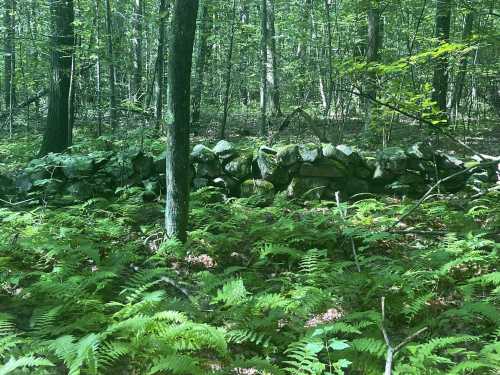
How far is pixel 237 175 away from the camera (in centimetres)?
823

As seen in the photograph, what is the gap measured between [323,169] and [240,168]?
1510mm

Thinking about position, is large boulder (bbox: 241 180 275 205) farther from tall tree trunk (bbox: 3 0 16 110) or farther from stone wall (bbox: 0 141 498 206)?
tall tree trunk (bbox: 3 0 16 110)

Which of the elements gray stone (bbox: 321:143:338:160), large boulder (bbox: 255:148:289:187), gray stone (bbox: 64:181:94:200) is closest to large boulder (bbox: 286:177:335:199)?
large boulder (bbox: 255:148:289:187)

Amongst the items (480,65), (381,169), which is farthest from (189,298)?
(480,65)

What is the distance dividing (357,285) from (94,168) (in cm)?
561

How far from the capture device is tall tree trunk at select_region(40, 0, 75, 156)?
9312 millimetres

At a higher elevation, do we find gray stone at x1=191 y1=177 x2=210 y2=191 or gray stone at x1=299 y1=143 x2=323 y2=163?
gray stone at x1=299 y1=143 x2=323 y2=163

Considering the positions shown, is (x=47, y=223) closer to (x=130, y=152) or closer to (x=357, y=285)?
(x=130, y=152)

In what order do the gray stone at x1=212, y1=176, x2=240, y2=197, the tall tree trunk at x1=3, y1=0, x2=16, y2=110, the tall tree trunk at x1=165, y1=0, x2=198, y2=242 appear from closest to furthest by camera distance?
the tall tree trunk at x1=165, y1=0, x2=198, y2=242, the gray stone at x1=212, y1=176, x2=240, y2=197, the tall tree trunk at x1=3, y1=0, x2=16, y2=110

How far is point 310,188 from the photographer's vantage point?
8.07 metres

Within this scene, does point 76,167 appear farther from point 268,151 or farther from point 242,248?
point 242,248

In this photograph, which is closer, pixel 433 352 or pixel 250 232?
pixel 433 352

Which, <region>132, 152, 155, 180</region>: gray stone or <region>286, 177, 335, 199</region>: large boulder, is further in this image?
<region>132, 152, 155, 180</region>: gray stone

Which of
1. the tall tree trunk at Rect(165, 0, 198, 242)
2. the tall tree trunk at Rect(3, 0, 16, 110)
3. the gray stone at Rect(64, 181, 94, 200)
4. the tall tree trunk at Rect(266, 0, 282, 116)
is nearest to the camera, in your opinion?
the tall tree trunk at Rect(165, 0, 198, 242)
